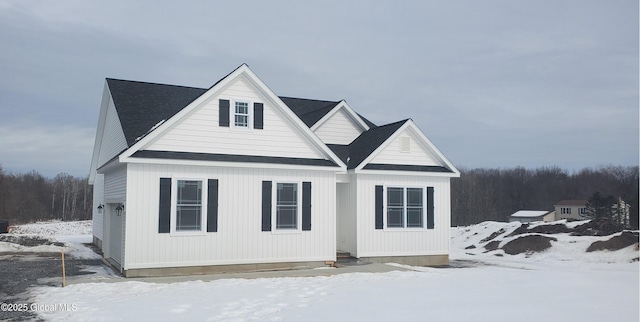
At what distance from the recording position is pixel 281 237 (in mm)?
15789

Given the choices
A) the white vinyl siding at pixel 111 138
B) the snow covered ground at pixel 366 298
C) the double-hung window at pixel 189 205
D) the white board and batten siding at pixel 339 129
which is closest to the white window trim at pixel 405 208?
the snow covered ground at pixel 366 298

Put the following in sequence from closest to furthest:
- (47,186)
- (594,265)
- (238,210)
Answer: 1. (238,210)
2. (594,265)
3. (47,186)

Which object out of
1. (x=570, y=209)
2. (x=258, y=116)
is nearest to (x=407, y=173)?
(x=258, y=116)

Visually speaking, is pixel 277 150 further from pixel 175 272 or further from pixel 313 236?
pixel 175 272

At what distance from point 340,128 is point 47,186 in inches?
2530

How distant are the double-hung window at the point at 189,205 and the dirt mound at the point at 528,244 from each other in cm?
1555

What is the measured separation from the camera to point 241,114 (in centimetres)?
1574

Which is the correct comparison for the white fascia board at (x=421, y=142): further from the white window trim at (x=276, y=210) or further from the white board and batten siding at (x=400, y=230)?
the white window trim at (x=276, y=210)

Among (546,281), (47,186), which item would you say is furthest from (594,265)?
(47,186)

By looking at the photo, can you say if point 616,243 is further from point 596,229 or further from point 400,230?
point 400,230

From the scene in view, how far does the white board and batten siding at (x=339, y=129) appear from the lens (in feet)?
67.3

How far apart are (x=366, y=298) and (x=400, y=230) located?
7.27m

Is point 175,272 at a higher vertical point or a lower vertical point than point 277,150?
lower

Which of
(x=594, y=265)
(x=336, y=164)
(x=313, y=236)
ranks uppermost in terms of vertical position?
(x=336, y=164)
